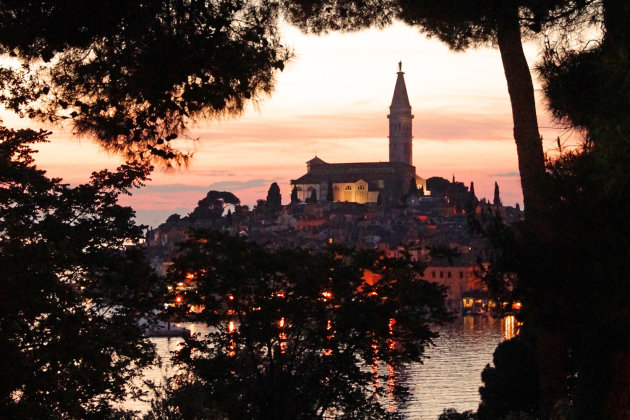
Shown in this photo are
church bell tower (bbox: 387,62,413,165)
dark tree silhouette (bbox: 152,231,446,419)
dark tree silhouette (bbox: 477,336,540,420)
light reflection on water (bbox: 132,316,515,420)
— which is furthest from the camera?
church bell tower (bbox: 387,62,413,165)

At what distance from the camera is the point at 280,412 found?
40.4 ft

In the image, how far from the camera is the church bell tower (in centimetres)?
16438

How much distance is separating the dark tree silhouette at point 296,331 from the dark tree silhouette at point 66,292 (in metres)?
0.90

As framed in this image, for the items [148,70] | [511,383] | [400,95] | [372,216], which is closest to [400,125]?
[400,95]

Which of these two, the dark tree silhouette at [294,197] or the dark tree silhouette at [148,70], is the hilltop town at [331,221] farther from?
the dark tree silhouette at [148,70]

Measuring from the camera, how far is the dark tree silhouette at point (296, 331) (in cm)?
1231

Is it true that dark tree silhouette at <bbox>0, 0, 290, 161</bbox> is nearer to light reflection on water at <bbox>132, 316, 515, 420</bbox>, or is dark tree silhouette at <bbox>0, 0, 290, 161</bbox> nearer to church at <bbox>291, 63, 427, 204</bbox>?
light reflection on water at <bbox>132, 316, 515, 420</bbox>

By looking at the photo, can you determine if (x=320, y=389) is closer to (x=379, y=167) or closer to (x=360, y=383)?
(x=360, y=383)

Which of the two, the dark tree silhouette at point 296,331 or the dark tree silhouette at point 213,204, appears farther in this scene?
the dark tree silhouette at point 213,204

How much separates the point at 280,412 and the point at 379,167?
450 feet

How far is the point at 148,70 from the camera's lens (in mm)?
5809

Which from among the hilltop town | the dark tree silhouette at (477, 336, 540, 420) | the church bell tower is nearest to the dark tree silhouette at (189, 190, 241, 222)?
the hilltop town

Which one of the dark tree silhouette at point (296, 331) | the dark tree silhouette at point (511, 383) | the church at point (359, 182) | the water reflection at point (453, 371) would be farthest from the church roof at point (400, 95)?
the dark tree silhouette at point (296, 331)

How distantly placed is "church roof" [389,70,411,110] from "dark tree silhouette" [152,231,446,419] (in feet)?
502
